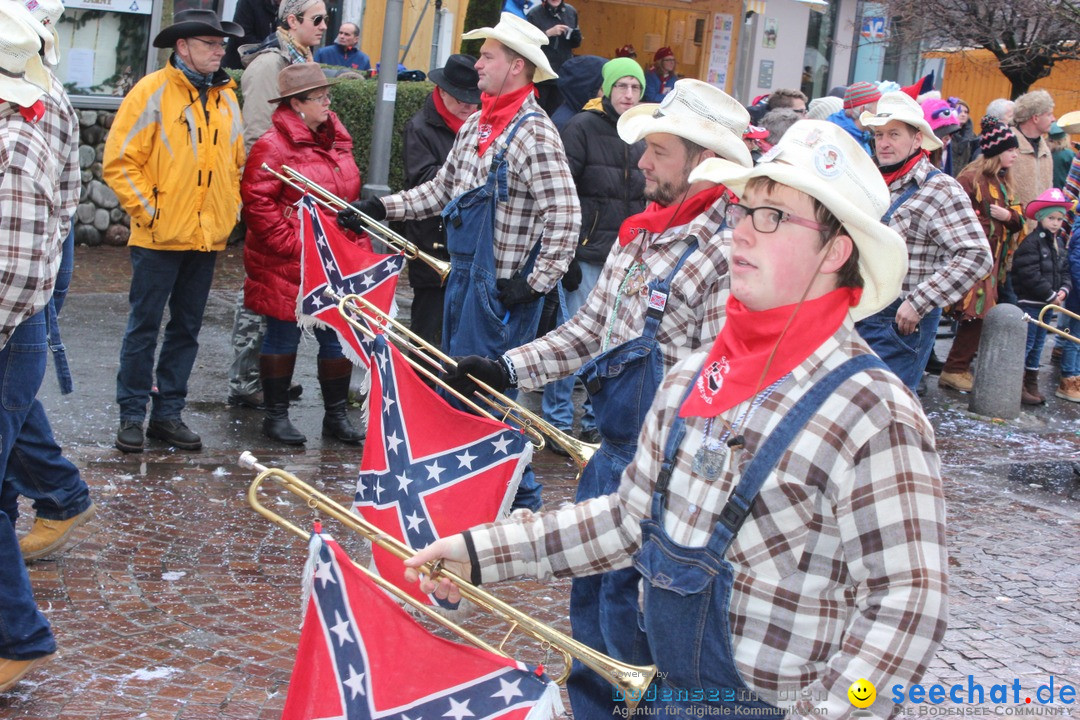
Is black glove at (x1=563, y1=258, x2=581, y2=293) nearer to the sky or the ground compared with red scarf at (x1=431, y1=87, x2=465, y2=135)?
nearer to the ground

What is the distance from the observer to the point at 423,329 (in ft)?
27.3

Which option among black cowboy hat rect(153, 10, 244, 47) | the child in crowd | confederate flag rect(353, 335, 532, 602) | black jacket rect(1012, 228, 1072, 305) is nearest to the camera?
confederate flag rect(353, 335, 532, 602)

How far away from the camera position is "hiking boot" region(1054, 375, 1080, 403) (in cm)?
1168

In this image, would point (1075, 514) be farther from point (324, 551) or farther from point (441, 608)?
point (324, 551)

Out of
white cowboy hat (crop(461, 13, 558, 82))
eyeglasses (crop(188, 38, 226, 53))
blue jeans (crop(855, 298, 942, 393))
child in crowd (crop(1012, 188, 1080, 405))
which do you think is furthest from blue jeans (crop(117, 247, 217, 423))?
child in crowd (crop(1012, 188, 1080, 405))

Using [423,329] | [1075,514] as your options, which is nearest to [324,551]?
[423,329]

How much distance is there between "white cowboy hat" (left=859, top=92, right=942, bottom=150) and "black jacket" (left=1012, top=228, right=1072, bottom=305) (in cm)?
440

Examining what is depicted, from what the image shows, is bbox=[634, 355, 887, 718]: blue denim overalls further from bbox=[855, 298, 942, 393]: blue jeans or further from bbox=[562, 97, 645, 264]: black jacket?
bbox=[562, 97, 645, 264]: black jacket

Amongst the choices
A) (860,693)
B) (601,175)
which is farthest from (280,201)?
(860,693)

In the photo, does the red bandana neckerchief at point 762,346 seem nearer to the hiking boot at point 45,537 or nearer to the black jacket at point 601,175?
the hiking boot at point 45,537

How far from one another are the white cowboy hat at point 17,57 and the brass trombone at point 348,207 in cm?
231

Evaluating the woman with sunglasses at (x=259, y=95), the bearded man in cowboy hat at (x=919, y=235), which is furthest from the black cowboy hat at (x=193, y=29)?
the bearded man in cowboy hat at (x=919, y=235)

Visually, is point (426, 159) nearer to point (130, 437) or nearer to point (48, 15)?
point (130, 437)

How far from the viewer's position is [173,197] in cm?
689
